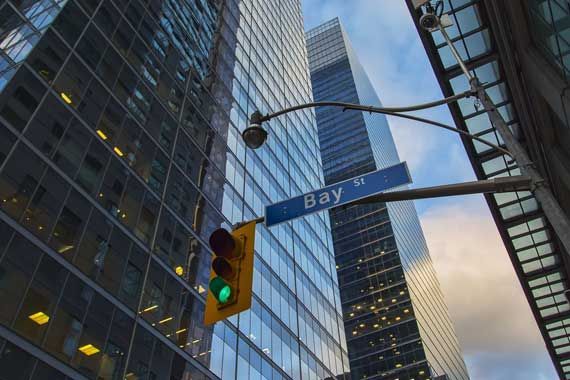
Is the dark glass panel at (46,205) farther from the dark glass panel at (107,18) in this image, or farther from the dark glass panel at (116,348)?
the dark glass panel at (107,18)

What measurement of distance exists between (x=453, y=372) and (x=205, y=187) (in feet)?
341

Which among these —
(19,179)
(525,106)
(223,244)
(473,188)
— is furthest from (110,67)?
(473,188)

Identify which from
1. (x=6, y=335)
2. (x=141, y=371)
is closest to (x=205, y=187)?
(x=141, y=371)

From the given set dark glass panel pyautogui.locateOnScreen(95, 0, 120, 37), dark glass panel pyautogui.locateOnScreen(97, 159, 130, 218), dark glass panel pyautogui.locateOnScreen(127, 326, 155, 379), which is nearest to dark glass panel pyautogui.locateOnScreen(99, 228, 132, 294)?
dark glass panel pyautogui.locateOnScreen(97, 159, 130, 218)

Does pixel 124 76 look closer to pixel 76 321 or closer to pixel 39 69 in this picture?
pixel 39 69

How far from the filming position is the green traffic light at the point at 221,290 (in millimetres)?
6988

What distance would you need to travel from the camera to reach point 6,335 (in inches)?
696

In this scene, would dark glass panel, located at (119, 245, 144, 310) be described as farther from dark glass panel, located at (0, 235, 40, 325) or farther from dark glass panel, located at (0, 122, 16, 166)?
dark glass panel, located at (0, 122, 16, 166)

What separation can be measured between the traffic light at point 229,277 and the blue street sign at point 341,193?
67 cm

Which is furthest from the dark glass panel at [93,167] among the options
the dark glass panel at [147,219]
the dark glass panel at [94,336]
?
the dark glass panel at [94,336]

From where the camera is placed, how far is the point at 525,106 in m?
18.8

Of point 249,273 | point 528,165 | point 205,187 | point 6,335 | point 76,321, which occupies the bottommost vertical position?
point 249,273

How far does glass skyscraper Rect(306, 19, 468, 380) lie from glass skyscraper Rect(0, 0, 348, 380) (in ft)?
184

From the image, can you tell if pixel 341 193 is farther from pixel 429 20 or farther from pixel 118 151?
pixel 118 151
